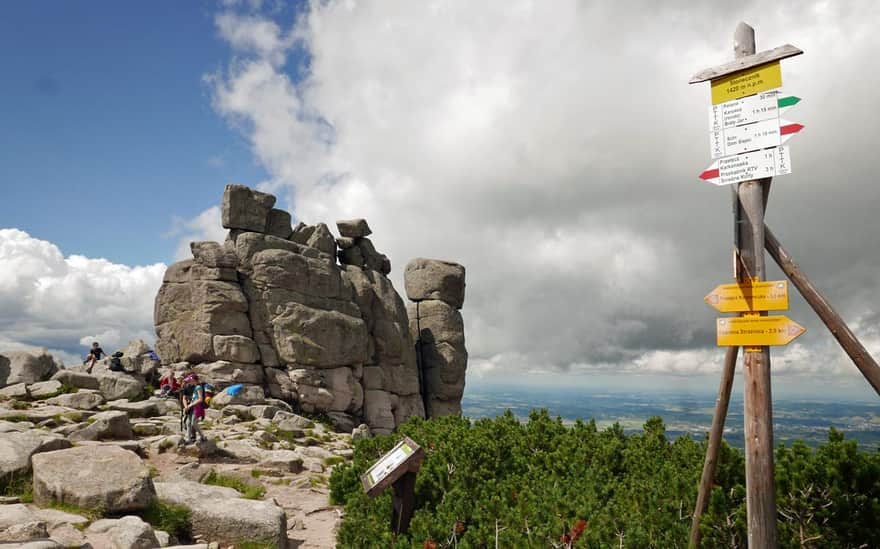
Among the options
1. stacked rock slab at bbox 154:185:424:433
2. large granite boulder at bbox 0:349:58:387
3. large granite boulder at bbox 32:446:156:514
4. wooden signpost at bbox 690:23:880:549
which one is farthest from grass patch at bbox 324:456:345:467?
large granite boulder at bbox 0:349:58:387

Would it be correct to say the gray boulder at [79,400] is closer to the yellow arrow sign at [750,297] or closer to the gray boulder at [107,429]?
the gray boulder at [107,429]

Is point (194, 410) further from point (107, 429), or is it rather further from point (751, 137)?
Result: point (751, 137)

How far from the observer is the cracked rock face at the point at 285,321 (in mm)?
36562

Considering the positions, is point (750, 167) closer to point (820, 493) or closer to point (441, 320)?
point (820, 493)

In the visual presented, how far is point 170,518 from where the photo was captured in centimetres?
984

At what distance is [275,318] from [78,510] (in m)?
29.6

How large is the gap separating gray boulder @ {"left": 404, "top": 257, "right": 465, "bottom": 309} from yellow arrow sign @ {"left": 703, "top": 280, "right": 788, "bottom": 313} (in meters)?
44.5

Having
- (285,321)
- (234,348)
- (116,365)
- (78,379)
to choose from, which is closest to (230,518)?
(78,379)

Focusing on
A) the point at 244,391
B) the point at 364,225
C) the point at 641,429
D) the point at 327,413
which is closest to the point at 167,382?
the point at 244,391

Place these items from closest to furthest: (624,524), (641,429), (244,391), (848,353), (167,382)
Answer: (848,353), (624,524), (641,429), (167,382), (244,391)

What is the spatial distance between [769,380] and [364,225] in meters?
44.1

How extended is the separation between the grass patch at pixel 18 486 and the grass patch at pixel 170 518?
221cm

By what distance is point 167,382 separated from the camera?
1173 inches

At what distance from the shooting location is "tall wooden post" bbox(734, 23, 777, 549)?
6203mm
